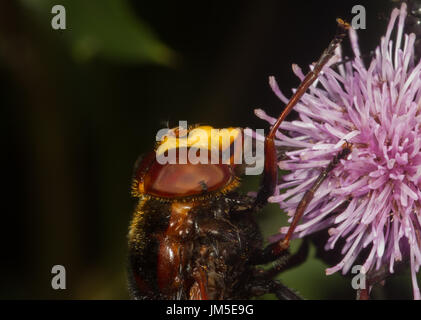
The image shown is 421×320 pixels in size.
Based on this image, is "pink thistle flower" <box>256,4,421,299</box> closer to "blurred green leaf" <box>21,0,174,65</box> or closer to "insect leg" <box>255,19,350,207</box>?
"insect leg" <box>255,19,350,207</box>

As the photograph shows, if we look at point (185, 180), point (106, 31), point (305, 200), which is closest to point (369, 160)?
point (305, 200)

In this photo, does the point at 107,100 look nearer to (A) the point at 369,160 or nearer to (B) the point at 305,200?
(B) the point at 305,200

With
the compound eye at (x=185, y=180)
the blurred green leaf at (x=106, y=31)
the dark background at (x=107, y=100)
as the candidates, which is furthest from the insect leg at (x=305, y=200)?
the blurred green leaf at (x=106, y=31)

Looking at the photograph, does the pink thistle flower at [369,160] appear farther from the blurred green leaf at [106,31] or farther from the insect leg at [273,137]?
the blurred green leaf at [106,31]

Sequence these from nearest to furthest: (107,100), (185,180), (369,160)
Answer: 1. (185,180)
2. (369,160)
3. (107,100)

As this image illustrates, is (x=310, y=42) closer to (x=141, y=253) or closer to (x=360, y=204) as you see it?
(x=360, y=204)

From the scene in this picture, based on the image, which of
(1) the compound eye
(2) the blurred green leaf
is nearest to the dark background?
(2) the blurred green leaf

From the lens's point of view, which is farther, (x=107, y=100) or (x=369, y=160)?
(x=107, y=100)

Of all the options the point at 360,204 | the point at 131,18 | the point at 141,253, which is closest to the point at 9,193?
the point at 131,18
